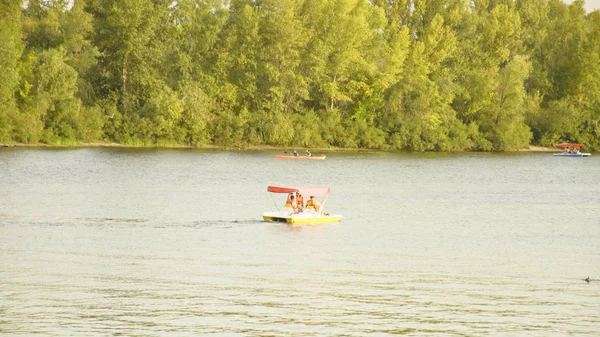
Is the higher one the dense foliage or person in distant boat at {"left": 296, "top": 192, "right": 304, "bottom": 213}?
the dense foliage

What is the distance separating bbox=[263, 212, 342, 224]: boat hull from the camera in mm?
52625

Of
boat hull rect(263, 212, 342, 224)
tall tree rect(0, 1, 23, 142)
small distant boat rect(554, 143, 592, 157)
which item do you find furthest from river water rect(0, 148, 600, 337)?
small distant boat rect(554, 143, 592, 157)

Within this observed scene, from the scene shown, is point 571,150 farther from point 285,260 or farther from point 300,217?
point 285,260

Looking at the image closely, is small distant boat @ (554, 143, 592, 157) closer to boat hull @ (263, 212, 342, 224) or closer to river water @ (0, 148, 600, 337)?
river water @ (0, 148, 600, 337)

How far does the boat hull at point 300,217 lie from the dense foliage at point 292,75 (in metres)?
61.7

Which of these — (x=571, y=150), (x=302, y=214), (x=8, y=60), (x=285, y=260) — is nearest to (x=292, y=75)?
(x=8, y=60)

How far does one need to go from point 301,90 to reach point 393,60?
12.5m

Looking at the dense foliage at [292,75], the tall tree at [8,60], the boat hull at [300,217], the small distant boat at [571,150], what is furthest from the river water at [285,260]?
the small distant boat at [571,150]

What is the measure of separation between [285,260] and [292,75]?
88.6 meters

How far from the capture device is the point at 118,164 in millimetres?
94438

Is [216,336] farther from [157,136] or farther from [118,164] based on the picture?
[157,136]

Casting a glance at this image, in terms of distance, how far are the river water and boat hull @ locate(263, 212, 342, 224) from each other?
2.55 feet

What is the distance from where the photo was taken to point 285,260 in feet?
136

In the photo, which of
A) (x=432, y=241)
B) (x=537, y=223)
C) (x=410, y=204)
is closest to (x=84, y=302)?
(x=432, y=241)
